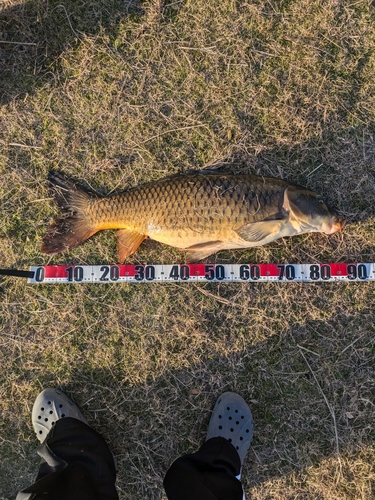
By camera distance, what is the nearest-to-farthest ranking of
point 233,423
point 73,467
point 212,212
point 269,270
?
point 73,467, point 212,212, point 233,423, point 269,270

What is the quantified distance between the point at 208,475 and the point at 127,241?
1605 millimetres

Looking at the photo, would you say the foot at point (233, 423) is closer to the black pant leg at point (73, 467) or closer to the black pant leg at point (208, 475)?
the black pant leg at point (208, 475)

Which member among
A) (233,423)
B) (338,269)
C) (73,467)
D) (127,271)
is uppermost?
(127,271)

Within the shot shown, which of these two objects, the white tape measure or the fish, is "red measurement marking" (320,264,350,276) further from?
the fish

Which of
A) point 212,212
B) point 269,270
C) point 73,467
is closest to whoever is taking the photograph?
point 73,467

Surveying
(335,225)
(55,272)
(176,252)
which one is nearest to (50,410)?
(55,272)

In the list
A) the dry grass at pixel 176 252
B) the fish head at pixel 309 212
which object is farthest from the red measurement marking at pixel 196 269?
the fish head at pixel 309 212

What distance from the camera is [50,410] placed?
9.18 feet

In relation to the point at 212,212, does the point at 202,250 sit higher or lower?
lower

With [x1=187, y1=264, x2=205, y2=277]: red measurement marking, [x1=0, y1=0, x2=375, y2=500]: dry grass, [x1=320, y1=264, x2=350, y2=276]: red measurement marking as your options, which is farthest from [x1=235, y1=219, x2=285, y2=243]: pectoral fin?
[x1=320, y1=264, x2=350, y2=276]: red measurement marking

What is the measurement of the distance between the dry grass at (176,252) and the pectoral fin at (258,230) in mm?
→ 275

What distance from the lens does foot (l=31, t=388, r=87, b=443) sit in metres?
2.78

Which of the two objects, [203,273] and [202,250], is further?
[203,273]

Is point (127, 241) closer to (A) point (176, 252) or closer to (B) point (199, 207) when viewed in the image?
(A) point (176, 252)
